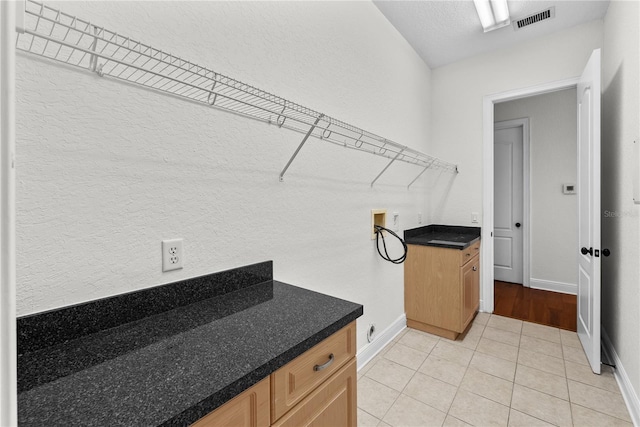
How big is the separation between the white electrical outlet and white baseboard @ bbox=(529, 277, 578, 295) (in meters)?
4.18

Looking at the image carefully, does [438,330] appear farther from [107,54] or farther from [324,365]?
[107,54]

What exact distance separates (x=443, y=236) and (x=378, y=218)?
1.06 metres

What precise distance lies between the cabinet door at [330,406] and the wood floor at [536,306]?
256cm

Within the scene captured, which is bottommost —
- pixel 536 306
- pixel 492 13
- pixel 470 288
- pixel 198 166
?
pixel 536 306

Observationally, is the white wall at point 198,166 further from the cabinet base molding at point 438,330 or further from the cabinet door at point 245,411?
the cabinet base molding at point 438,330

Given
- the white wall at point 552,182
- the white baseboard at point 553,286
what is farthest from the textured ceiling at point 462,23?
the white baseboard at point 553,286

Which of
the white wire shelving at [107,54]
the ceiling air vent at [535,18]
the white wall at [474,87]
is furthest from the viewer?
the white wall at [474,87]

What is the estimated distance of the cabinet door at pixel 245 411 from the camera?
24.6 inches

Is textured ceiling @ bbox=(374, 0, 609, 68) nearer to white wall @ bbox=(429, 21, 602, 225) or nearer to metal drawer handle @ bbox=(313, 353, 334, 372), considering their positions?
white wall @ bbox=(429, 21, 602, 225)

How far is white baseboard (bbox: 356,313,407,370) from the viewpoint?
2.05 meters

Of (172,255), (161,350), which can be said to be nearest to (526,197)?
(172,255)

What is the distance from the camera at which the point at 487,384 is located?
6.07 ft

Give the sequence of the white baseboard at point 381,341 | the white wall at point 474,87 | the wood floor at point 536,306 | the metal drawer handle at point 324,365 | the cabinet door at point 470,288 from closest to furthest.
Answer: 1. the metal drawer handle at point 324,365
2. the white baseboard at point 381,341
3. the cabinet door at point 470,288
4. the white wall at point 474,87
5. the wood floor at point 536,306

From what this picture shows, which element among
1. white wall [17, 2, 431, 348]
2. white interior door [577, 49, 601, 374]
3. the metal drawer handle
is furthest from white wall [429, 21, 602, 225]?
the metal drawer handle
